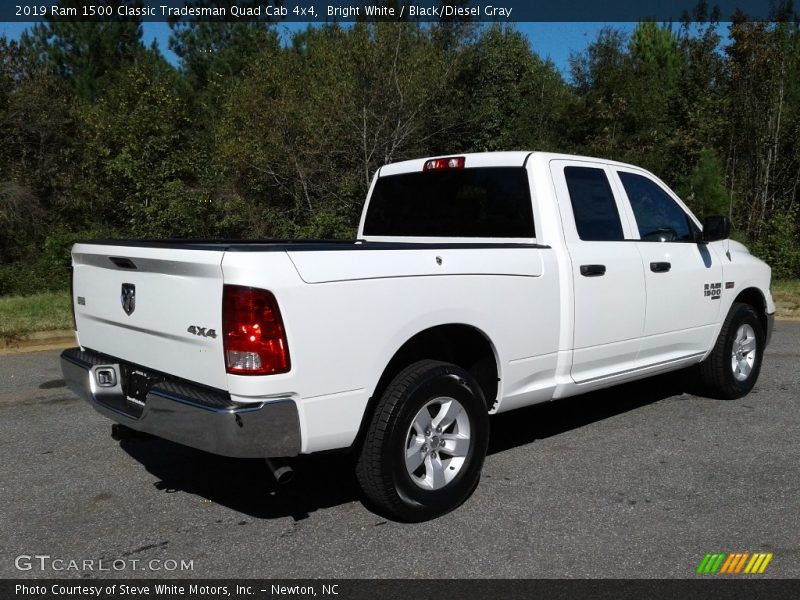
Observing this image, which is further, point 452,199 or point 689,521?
point 452,199

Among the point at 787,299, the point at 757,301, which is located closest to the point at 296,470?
the point at 757,301

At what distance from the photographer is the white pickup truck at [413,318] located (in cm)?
332

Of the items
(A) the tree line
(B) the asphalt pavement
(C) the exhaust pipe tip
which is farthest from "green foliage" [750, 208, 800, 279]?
(C) the exhaust pipe tip

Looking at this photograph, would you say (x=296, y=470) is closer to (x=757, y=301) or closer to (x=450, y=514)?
(x=450, y=514)

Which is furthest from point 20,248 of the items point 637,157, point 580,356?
point 580,356

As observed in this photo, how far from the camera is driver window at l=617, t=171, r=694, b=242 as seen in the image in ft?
17.7

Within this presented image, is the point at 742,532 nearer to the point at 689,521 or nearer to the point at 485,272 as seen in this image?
the point at 689,521

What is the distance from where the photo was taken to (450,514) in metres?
4.00

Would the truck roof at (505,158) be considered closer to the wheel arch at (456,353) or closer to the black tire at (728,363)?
the wheel arch at (456,353)

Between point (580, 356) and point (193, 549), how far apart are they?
2503 mm

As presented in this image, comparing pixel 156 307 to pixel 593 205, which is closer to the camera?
pixel 156 307

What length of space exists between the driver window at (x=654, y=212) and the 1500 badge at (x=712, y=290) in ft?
1.23

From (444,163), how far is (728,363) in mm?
2858

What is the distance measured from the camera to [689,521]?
3875 millimetres
